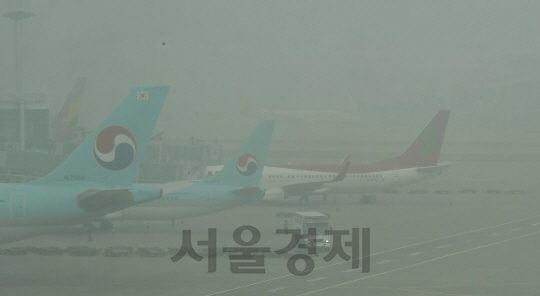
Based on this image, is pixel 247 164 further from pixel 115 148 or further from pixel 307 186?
pixel 115 148

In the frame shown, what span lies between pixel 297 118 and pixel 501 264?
147ft

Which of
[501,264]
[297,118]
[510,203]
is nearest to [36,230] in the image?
[501,264]

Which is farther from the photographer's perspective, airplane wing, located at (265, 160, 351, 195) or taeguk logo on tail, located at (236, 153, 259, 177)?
airplane wing, located at (265, 160, 351, 195)

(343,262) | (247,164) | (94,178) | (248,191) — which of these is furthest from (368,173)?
(94,178)

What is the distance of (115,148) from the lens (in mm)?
22625

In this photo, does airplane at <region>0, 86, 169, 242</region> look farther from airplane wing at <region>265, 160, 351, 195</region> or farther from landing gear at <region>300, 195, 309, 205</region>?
landing gear at <region>300, 195, 309, 205</region>

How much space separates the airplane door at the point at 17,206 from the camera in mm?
22359

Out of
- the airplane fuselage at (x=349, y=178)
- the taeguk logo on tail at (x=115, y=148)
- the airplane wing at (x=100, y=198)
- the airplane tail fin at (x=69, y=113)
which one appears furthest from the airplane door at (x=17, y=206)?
the airplane fuselage at (x=349, y=178)

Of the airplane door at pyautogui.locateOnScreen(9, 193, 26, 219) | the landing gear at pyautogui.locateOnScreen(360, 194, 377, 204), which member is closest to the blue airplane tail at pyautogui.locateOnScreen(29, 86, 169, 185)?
the airplane door at pyautogui.locateOnScreen(9, 193, 26, 219)

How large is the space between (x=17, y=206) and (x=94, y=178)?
286cm

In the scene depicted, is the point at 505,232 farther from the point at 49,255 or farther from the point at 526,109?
the point at 526,109

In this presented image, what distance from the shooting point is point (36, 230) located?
910 inches

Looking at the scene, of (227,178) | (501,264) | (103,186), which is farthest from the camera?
(227,178)

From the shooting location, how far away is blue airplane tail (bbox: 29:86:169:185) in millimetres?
22562
